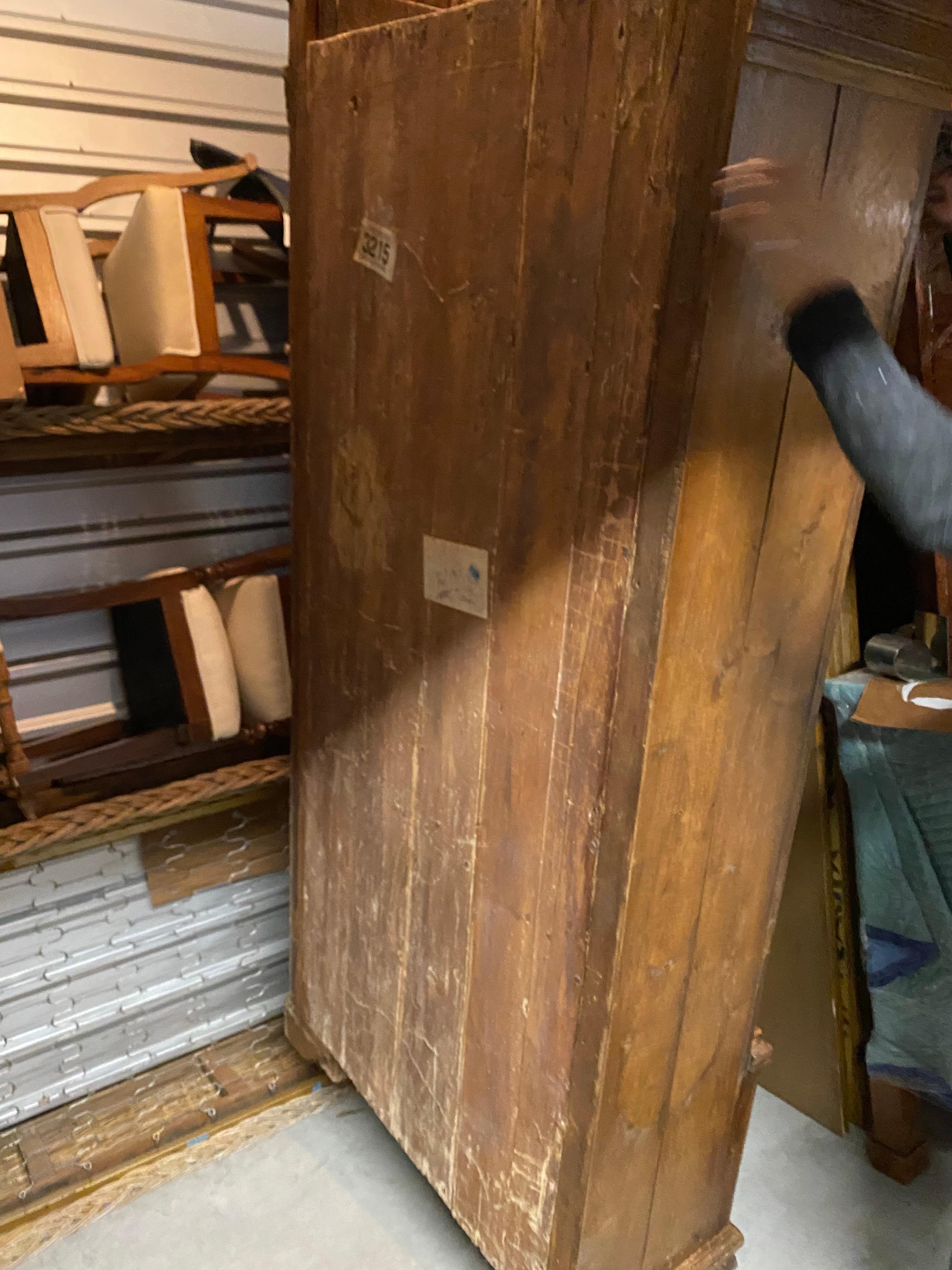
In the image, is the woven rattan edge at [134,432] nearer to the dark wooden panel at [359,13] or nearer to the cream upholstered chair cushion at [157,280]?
the cream upholstered chair cushion at [157,280]

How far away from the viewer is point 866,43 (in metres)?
0.91

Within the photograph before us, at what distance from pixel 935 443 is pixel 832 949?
1.30 m

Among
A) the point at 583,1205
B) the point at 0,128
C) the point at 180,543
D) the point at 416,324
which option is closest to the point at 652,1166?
the point at 583,1205

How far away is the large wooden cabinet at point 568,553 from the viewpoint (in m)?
0.93

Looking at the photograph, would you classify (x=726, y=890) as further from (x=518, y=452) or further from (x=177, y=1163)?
(x=177, y=1163)

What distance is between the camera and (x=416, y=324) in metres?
1.26

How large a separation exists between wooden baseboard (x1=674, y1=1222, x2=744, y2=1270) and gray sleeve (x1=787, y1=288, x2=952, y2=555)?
127 cm

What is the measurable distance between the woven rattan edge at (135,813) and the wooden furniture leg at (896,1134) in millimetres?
1321

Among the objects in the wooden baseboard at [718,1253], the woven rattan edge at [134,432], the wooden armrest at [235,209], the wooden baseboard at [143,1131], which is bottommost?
the wooden baseboard at [143,1131]

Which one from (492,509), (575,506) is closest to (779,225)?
(575,506)

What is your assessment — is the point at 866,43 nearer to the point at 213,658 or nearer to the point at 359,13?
the point at 359,13

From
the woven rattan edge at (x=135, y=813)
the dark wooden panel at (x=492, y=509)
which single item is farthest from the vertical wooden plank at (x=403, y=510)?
the woven rattan edge at (x=135, y=813)

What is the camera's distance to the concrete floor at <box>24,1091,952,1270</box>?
→ 161 centimetres

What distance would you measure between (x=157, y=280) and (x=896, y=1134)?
6.75ft
